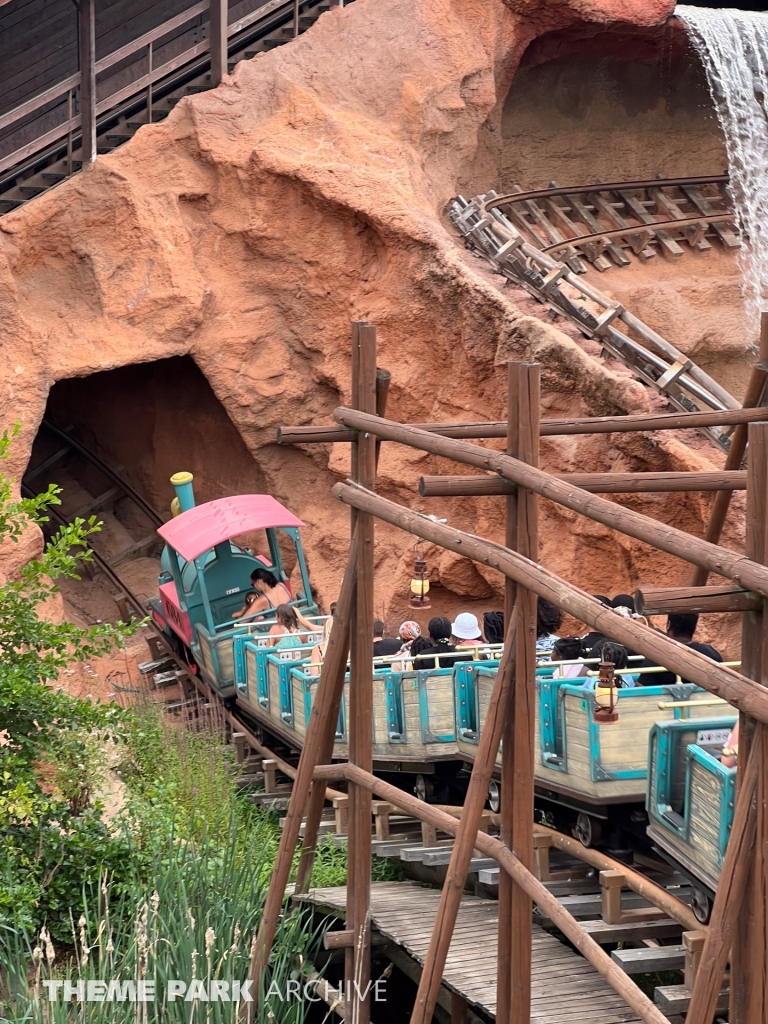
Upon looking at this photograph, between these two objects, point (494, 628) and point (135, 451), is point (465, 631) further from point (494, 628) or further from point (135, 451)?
point (135, 451)

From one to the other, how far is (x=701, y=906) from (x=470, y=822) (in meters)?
1.33

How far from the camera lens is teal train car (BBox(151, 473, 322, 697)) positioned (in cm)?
1220

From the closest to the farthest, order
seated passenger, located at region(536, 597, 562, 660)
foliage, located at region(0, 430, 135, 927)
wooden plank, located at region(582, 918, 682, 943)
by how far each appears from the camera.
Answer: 1. wooden plank, located at region(582, 918, 682, 943)
2. foliage, located at region(0, 430, 135, 927)
3. seated passenger, located at region(536, 597, 562, 660)

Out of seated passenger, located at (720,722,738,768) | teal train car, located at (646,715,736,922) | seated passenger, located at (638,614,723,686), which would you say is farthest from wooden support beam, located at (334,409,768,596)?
seated passenger, located at (638,614,723,686)

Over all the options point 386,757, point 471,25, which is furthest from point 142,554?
point 386,757

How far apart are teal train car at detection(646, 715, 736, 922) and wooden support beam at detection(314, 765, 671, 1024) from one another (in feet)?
2.13

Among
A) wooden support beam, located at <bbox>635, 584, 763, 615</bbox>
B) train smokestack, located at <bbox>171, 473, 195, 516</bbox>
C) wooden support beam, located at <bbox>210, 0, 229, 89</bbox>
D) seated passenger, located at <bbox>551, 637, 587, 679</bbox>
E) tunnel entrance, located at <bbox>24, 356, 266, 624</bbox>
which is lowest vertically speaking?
seated passenger, located at <bbox>551, 637, 587, 679</bbox>

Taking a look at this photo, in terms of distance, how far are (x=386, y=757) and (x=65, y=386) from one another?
9.88 meters

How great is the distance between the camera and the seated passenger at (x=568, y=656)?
7637mm

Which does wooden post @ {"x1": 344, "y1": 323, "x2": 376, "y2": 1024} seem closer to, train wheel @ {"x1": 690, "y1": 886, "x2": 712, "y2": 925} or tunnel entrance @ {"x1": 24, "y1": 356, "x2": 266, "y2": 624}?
train wheel @ {"x1": 690, "y1": 886, "x2": 712, "y2": 925}

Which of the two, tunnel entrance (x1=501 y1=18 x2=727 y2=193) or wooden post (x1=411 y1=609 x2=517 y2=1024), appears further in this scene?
tunnel entrance (x1=501 y1=18 x2=727 y2=193)

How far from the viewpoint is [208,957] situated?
601 cm

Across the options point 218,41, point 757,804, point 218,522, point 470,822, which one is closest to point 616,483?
point 470,822

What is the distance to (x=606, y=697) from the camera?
6.77m
